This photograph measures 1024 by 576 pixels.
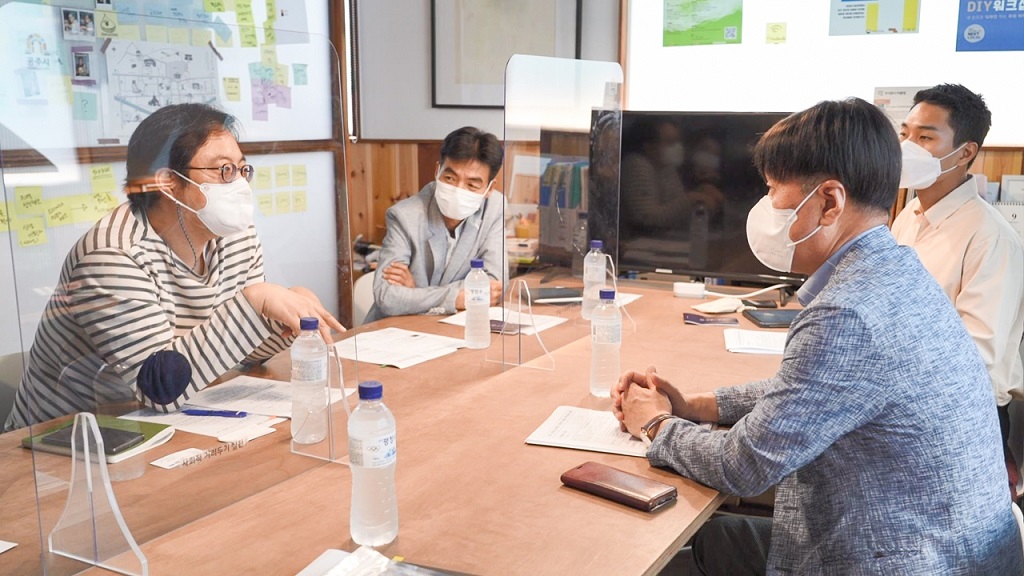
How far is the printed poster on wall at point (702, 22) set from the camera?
11.6 feet

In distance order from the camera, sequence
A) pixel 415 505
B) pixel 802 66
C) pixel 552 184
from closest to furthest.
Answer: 1. pixel 415 505
2. pixel 552 184
3. pixel 802 66

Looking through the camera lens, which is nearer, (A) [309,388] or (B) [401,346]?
(A) [309,388]

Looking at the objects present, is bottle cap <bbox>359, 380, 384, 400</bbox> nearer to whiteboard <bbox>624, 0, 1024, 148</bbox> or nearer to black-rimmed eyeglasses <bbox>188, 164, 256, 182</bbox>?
black-rimmed eyeglasses <bbox>188, 164, 256, 182</bbox>

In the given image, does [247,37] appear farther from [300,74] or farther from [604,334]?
[604,334]

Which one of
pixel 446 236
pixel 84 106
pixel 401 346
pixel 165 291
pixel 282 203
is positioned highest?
pixel 84 106

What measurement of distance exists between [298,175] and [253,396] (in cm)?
43

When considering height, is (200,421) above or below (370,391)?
below

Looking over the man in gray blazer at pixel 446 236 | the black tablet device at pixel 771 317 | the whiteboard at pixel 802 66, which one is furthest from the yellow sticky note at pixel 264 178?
the whiteboard at pixel 802 66

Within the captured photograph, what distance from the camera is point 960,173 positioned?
101 inches

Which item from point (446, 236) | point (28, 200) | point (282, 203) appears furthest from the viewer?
point (446, 236)

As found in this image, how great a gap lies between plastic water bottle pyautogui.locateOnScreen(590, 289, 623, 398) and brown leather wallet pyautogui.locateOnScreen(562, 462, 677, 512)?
47 cm

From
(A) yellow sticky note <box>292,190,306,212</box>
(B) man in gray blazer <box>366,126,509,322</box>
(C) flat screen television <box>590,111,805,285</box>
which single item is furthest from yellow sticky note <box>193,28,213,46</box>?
(C) flat screen television <box>590,111,805,285</box>

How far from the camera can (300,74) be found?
1548mm

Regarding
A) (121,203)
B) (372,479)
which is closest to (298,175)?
(121,203)
